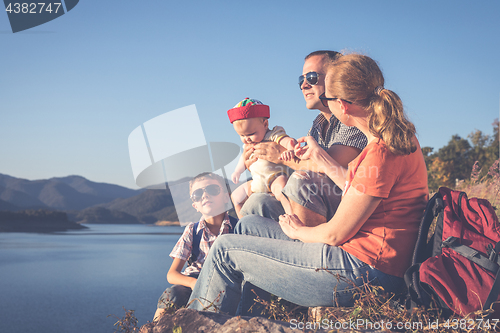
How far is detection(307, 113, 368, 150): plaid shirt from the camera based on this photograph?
266cm

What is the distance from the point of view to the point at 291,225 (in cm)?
222

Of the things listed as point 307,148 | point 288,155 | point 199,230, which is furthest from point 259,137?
point 199,230

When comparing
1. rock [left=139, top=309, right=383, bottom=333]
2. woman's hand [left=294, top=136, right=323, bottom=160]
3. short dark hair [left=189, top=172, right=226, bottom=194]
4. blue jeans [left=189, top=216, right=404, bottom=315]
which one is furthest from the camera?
short dark hair [left=189, top=172, right=226, bottom=194]

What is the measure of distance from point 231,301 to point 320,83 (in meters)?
2.10

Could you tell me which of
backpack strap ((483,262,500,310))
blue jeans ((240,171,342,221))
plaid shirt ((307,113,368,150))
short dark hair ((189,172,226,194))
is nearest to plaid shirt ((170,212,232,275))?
short dark hair ((189,172,226,194))

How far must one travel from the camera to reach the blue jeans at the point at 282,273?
1865 mm

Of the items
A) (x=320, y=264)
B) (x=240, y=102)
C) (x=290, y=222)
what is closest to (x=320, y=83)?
(x=240, y=102)

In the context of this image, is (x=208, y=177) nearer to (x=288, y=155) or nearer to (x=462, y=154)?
(x=288, y=155)

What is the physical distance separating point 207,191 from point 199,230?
1.48 ft

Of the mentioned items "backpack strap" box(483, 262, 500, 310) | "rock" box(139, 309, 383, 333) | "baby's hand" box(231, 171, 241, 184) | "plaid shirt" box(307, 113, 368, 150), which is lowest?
"rock" box(139, 309, 383, 333)

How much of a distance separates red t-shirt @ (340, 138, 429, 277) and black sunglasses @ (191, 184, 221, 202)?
6.37ft

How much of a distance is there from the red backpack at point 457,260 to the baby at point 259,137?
143cm

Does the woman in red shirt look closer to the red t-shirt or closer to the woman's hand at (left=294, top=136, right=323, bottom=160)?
the red t-shirt

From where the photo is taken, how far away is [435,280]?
161 centimetres
